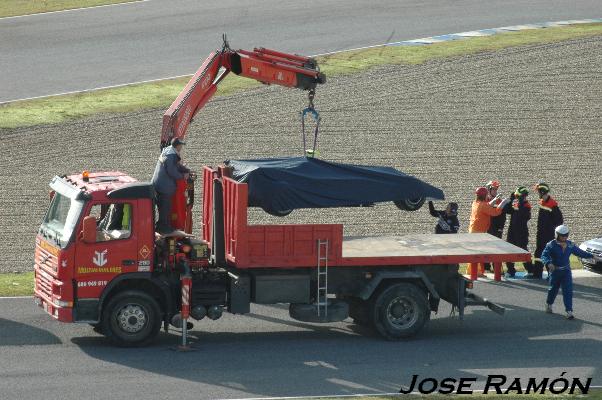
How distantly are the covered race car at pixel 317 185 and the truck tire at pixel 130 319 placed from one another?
230 cm

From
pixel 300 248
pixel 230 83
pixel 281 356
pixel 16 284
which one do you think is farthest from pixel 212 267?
pixel 230 83

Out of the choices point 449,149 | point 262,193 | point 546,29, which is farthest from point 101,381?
point 546,29

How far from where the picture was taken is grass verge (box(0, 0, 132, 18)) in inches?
1852

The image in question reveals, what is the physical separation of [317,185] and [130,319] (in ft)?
11.8

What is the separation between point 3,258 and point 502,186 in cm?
1252

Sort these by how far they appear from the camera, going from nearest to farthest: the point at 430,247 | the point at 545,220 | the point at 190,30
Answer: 1. the point at 430,247
2. the point at 545,220
3. the point at 190,30

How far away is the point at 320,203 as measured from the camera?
759 inches

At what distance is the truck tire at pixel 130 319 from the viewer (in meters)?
18.3

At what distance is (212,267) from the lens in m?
19.1

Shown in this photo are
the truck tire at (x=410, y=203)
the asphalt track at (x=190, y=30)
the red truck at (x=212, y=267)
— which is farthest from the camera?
the asphalt track at (x=190, y=30)

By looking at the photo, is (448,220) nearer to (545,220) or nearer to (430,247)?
(545,220)

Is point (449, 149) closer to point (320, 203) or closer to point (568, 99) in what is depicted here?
point (568, 99)

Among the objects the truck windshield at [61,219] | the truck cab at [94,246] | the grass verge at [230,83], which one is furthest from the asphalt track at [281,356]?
the grass verge at [230,83]

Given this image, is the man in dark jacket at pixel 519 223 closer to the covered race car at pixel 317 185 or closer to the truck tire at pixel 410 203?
the truck tire at pixel 410 203
